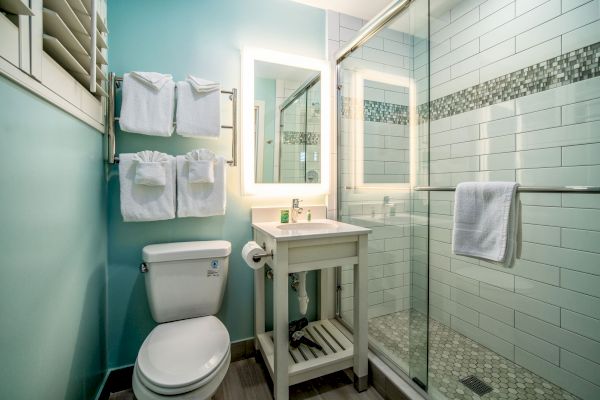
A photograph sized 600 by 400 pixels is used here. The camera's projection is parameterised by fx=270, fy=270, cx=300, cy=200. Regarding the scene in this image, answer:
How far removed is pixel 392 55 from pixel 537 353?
1896 millimetres

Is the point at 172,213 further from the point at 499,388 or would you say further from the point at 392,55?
the point at 499,388

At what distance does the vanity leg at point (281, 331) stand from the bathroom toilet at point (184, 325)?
0.81ft

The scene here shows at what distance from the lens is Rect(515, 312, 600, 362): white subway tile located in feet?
4.12

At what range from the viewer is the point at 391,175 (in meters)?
1.74

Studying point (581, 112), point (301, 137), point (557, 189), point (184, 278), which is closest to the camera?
point (557, 189)

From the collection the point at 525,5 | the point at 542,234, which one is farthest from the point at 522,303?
the point at 525,5

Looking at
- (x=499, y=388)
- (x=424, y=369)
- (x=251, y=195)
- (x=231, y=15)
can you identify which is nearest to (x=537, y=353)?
(x=499, y=388)

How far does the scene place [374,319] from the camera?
1771 millimetres

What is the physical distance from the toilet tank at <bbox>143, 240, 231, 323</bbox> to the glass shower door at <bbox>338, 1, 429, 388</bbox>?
0.92 m

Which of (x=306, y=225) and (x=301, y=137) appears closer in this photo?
(x=306, y=225)

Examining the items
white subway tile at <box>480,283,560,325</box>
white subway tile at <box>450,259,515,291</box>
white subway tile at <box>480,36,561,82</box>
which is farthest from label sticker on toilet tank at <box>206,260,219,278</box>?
white subway tile at <box>480,36,561,82</box>

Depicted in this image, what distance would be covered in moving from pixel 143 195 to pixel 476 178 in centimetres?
193

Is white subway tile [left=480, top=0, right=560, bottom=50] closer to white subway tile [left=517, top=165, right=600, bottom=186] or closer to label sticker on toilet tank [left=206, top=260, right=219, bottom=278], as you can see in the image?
white subway tile [left=517, top=165, right=600, bottom=186]

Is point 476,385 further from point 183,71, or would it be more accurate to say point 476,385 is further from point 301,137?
point 183,71
